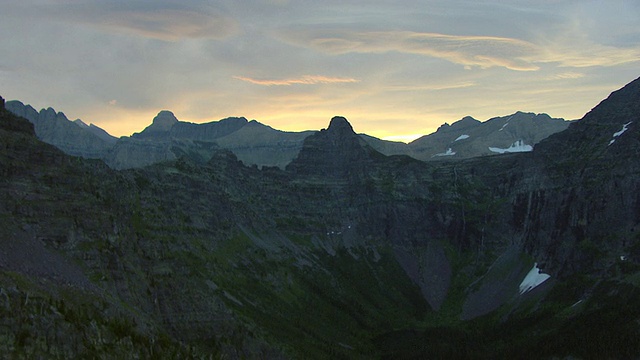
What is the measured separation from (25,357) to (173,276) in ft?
276

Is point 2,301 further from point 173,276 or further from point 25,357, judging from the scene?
point 173,276

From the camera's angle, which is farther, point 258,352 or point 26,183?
point 258,352

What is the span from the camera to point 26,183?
528 ft

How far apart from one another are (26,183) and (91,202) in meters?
15.5

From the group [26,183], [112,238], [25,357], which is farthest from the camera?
[112,238]

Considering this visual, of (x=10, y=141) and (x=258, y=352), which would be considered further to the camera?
(x=258, y=352)

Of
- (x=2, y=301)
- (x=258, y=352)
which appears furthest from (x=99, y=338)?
(x=258, y=352)

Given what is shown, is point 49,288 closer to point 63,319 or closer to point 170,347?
point 63,319

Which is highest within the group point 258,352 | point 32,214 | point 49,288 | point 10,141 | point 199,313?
point 10,141

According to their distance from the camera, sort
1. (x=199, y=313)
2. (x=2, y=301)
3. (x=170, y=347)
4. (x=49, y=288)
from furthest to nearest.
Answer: (x=199, y=313)
(x=170, y=347)
(x=49, y=288)
(x=2, y=301)

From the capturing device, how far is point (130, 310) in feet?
504

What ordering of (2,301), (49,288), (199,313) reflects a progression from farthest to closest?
1. (199,313)
2. (49,288)
3. (2,301)

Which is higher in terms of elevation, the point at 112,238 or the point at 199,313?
the point at 112,238

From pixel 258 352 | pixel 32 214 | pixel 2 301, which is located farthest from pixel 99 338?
pixel 258 352
